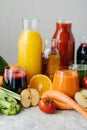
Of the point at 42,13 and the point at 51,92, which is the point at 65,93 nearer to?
the point at 51,92

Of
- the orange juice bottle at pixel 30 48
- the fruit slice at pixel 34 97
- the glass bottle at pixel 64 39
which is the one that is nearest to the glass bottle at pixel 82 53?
the glass bottle at pixel 64 39

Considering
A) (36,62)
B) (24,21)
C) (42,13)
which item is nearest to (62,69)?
(36,62)

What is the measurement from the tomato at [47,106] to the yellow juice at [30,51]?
18 centimetres

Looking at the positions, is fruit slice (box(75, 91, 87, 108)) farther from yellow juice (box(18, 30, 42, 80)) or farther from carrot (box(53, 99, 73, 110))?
yellow juice (box(18, 30, 42, 80))

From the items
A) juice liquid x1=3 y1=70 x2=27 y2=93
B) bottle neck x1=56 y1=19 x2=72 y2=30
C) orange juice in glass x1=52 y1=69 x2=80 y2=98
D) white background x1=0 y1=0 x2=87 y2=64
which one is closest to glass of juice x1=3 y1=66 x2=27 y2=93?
juice liquid x1=3 y1=70 x2=27 y2=93

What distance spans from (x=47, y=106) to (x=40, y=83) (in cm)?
14

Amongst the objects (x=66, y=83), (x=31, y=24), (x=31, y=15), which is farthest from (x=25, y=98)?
(x=31, y=15)

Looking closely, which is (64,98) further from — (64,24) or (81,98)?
(64,24)

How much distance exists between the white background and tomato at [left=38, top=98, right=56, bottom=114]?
965 millimetres

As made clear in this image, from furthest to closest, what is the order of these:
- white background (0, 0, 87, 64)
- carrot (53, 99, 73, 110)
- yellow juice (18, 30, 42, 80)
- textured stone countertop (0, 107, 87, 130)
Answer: white background (0, 0, 87, 64), yellow juice (18, 30, 42, 80), carrot (53, 99, 73, 110), textured stone countertop (0, 107, 87, 130)

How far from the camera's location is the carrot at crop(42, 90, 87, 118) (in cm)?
77

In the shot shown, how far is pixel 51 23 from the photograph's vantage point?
1.71 m

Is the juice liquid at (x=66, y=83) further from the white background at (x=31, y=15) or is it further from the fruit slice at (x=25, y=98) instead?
the white background at (x=31, y=15)

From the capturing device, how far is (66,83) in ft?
2.74
